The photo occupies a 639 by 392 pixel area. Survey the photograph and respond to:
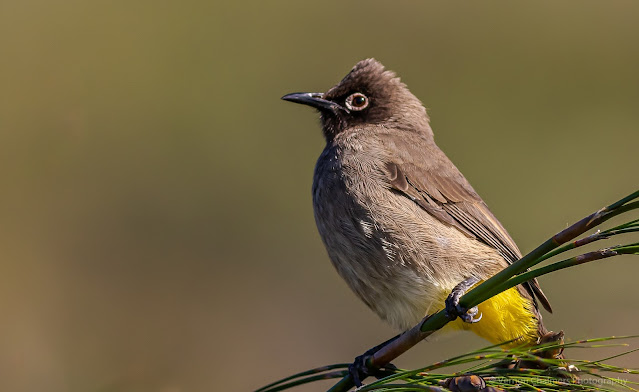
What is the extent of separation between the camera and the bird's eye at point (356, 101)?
5242 millimetres

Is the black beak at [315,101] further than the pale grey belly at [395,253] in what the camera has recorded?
Yes

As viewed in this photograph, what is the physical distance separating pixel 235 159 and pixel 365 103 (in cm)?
299

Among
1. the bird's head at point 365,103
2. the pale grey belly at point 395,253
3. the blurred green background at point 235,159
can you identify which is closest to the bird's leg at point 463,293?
the pale grey belly at point 395,253

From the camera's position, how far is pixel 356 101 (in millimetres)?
5266

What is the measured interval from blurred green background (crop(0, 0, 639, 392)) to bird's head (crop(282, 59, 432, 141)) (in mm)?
1642

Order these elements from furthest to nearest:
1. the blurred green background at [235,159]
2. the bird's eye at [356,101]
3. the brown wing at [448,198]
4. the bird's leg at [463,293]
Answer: the blurred green background at [235,159]
the bird's eye at [356,101]
the brown wing at [448,198]
the bird's leg at [463,293]

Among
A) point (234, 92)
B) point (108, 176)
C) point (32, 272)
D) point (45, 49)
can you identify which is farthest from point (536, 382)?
point (45, 49)

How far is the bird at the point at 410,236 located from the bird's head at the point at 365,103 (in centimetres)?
20

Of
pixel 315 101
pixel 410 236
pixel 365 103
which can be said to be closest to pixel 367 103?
pixel 365 103

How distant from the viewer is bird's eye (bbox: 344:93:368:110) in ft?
17.2

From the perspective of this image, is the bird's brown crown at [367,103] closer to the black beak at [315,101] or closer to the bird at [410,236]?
the black beak at [315,101]

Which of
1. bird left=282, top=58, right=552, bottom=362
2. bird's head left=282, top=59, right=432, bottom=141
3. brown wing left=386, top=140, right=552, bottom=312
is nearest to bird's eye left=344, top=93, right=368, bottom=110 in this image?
bird's head left=282, top=59, right=432, bottom=141

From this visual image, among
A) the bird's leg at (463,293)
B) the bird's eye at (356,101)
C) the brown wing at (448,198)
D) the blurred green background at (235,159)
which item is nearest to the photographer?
the bird's leg at (463,293)

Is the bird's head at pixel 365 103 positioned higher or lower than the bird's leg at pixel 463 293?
higher
